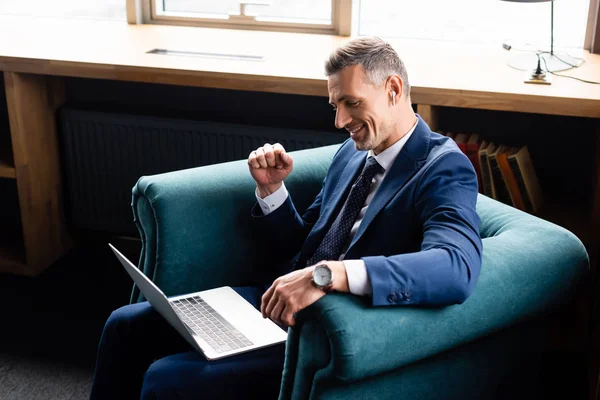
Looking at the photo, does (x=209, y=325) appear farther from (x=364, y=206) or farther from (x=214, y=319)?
(x=364, y=206)

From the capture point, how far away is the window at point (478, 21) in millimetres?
2885

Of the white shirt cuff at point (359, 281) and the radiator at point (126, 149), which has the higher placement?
the white shirt cuff at point (359, 281)

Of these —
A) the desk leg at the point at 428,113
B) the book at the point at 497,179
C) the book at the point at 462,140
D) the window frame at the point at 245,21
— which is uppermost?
the window frame at the point at 245,21

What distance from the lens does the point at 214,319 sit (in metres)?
1.85

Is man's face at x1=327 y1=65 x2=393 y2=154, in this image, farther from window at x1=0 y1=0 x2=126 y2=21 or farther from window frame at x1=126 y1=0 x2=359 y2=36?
window at x1=0 y1=0 x2=126 y2=21

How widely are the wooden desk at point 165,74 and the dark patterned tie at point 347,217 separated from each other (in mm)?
606

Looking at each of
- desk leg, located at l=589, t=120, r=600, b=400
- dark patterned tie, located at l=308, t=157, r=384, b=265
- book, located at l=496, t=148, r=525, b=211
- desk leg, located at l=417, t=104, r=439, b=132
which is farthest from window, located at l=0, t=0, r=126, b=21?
desk leg, located at l=589, t=120, r=600, b=400

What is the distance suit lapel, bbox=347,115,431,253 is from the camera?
5.58 feet

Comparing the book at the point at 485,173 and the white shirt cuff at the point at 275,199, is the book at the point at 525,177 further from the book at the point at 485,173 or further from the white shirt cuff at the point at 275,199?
the white shirt cuff at the point at 275,199

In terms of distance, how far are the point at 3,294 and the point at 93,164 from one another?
1.95 feet

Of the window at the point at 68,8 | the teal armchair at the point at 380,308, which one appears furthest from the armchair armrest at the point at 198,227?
the window at the point at 68,8

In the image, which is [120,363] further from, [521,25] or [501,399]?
[521,25]

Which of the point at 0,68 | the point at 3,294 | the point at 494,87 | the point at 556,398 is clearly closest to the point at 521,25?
the point at 494,87

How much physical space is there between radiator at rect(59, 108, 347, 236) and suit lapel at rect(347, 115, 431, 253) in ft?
3.48
